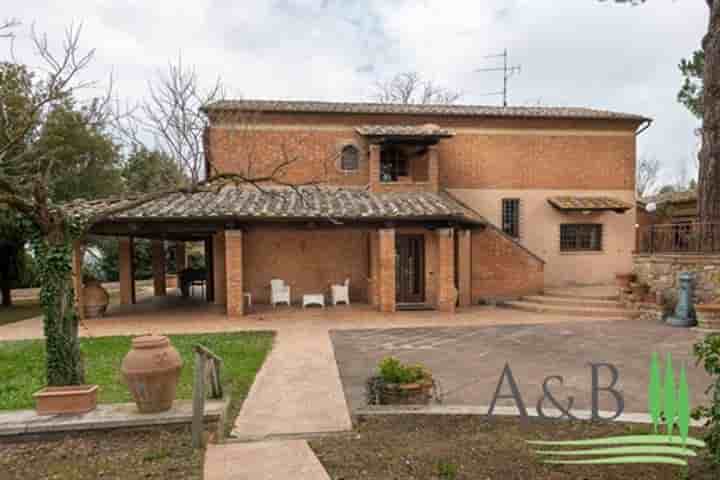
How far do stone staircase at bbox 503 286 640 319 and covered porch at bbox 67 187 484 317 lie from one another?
1.99 m

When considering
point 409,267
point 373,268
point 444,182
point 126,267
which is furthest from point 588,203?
point 126,267

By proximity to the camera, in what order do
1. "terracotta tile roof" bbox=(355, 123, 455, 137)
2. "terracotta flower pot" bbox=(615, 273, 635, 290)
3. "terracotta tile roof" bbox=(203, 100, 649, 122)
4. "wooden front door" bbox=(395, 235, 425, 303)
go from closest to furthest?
"terracotta flower pot" bbox=(615, 273, 635, 290) → "terracotta tile roof" bbox=(355, 123, 455, 137) → "wooden front door" bbox=(395, 235, 425, 303) → "terracotta tile roof" bbox=(203, 100, 649, 122)

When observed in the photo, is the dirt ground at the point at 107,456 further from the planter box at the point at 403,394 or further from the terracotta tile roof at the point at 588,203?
the terracotta tile roof at the point at 588,203

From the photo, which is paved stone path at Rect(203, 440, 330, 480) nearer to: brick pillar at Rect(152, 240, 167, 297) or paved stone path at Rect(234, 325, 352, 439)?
paved stone path at Rect(234, 325, 352, 439)

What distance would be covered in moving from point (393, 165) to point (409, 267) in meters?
4.16

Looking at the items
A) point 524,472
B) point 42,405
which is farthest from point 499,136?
point 42,405

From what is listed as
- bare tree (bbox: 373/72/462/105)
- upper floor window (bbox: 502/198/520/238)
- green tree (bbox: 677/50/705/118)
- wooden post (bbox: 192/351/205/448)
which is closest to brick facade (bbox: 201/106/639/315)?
upper floor window (bbox: 502/198/520/238)

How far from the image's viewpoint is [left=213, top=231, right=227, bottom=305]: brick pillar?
46.8 feet

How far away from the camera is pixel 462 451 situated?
3.89 meters

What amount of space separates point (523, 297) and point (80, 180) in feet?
58.8

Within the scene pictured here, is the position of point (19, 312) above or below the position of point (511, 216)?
below

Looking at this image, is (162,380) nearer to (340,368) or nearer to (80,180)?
(340,368)

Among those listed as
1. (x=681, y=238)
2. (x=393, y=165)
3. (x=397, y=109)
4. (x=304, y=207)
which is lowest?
(x=681, y=238)

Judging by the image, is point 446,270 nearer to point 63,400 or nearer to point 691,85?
point 63,400
